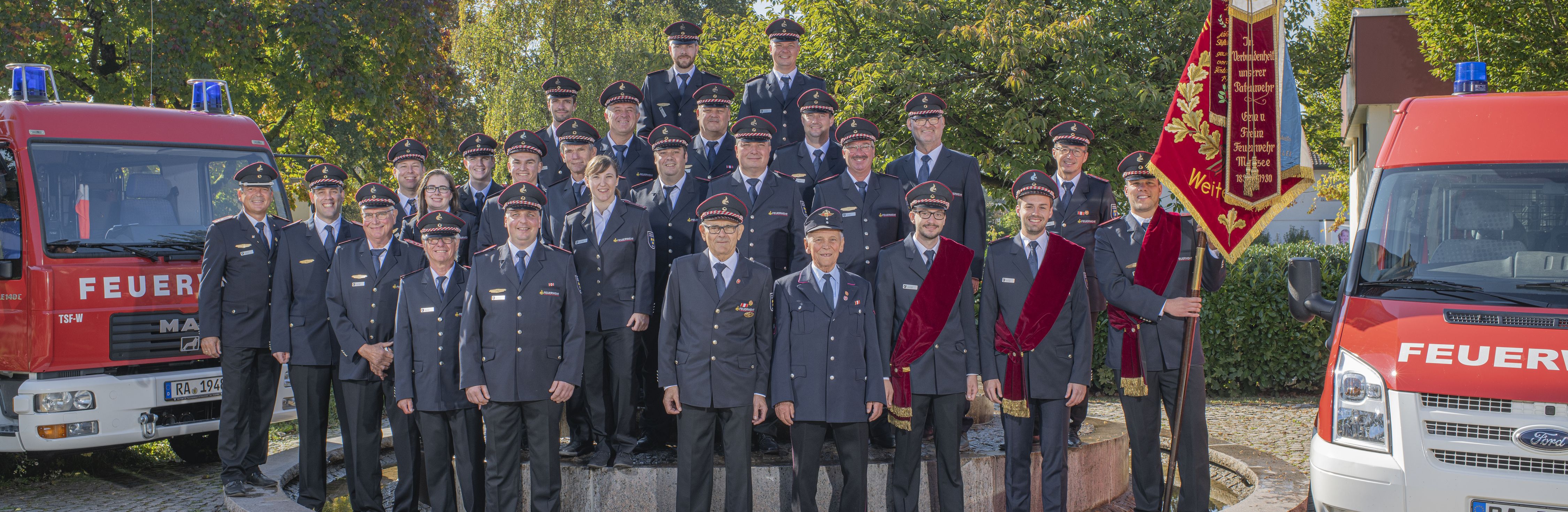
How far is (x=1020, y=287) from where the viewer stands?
5.59m

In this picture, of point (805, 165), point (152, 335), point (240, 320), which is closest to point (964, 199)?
point (805, 165)

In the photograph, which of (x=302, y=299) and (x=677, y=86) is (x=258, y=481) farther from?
(x=677, y=86)

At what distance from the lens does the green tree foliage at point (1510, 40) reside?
1241 centimetres

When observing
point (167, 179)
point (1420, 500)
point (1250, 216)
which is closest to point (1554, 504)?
point (1420, 500)

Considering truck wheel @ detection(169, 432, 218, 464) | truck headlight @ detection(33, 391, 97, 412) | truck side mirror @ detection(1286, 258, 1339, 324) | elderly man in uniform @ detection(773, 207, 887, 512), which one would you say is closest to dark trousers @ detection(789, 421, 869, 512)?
elderly man in uniform @ detection(773, 207, 887, 512)

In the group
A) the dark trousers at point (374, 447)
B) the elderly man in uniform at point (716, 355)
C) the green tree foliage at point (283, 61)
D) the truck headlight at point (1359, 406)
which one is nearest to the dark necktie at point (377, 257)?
the dark trousers at point (374, 447)

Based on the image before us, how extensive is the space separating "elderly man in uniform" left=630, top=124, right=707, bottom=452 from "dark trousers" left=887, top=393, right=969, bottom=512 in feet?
5.48

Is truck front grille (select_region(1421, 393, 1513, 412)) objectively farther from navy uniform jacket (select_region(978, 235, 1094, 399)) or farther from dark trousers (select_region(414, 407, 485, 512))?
dark trousers (select_region(414, 407, 485, 512))

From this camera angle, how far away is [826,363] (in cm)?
527

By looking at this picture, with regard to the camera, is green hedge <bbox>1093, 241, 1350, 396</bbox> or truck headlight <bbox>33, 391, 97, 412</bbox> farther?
green hedge <bbox>1093, 241, 1350, 396</bbox>

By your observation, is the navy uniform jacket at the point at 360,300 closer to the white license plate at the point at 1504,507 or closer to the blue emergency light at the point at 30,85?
the blue emergency light at the point at 30,85

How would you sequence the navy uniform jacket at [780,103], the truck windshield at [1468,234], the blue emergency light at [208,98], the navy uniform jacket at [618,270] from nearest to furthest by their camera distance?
the truck windshield at [1468,234], the navy uniform jacket at [618,270], the navy uniform jacket at [780,103], the blue emergency light at [208,98]

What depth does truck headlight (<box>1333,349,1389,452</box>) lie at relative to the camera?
4133 mm

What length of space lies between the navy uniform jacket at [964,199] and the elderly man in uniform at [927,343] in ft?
2.60
